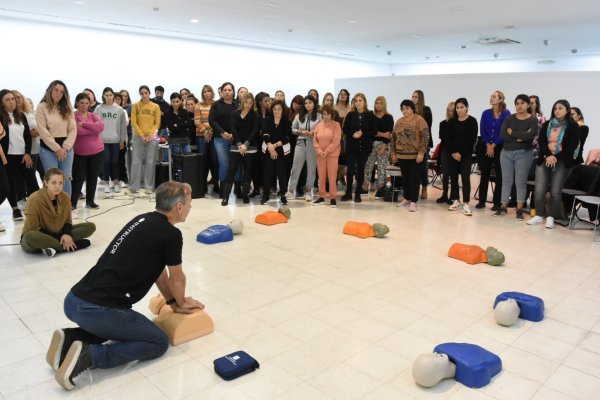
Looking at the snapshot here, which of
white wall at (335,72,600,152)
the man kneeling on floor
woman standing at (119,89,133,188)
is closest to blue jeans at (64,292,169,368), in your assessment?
the man kneeling on floor

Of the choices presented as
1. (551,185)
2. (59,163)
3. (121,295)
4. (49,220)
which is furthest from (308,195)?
(121,295)

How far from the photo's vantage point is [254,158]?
290 inches

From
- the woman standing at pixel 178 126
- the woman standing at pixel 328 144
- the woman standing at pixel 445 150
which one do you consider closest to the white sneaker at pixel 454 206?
the woman standing at pixel 445 150

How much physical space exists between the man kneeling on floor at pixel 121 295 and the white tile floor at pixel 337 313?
14 centimetres

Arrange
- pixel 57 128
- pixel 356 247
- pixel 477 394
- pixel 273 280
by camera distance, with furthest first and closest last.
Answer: pixel 57 128
pixel 356 247
pixel 273 280
pixel 477 394

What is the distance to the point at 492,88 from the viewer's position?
1109cm

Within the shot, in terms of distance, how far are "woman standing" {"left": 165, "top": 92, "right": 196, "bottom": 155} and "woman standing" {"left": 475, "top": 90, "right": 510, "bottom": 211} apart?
14.0 ft

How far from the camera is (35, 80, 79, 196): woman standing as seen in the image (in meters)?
5.42

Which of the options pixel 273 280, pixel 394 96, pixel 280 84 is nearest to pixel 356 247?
pixel 273 280

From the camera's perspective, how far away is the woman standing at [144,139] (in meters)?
7.22

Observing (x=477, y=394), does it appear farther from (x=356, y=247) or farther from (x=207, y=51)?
(x=207, y=51)

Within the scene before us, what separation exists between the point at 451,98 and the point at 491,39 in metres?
1.59

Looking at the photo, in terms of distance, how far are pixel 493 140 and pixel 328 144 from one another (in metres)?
2.21

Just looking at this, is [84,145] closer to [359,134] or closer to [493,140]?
[359,134]
